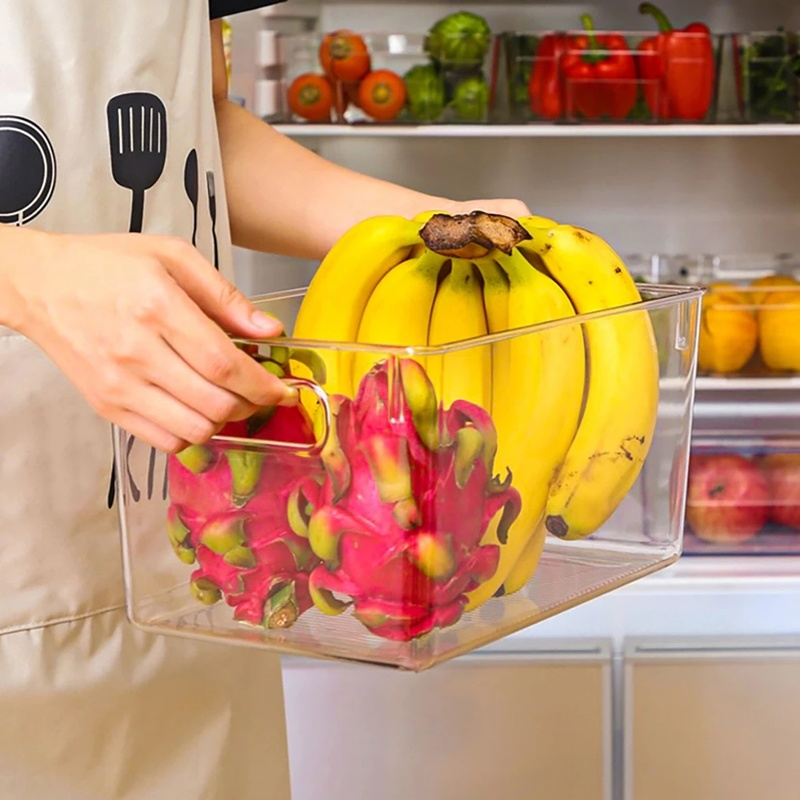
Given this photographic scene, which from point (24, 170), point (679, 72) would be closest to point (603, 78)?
point (679, 72)

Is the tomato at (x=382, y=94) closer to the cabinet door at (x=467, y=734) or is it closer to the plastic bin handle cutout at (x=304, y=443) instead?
the cabinet door at (x=467, y=734)

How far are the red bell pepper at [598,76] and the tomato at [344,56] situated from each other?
28 cm

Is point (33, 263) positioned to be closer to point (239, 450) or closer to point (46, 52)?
point (239, 450)

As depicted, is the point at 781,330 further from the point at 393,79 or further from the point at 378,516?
the point at 378,516

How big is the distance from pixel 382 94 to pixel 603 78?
1.00 feet

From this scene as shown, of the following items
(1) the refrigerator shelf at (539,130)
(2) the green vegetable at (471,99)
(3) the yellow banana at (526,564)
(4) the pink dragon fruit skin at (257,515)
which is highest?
(2) the green vegetable at (471,99)

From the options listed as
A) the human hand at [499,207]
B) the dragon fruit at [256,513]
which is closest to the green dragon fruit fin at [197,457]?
the dragon fruit at [256,513]

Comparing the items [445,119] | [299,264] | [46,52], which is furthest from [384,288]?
[299,264]

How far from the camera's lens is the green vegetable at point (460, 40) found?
172cm

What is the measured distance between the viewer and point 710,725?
5.31 feet

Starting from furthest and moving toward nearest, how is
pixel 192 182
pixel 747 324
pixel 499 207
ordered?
pixel 747 324, pixel 192 182, pixel 499 207

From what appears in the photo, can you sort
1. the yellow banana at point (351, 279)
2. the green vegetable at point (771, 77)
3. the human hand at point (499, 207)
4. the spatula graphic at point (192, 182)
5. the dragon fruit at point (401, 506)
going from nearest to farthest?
the dragon fruit at point (401, 506)
the yellow banana at point (351, 279)
the human hand at point (499, 207)
the spatula graphic at point (192, 182)
the green vegetable at point (771, 77)

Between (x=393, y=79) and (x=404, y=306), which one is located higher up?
(x=393, y=79)

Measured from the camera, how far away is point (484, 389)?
447 mm
